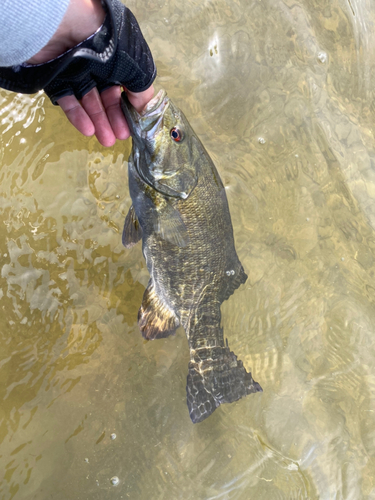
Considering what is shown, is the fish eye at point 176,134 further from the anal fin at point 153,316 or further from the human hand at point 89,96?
the anal fin at point 153,316

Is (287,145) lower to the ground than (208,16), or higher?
lower

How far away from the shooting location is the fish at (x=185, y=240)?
222cm

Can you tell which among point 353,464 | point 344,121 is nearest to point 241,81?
point 344,121

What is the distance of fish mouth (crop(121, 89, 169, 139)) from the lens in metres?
2.09

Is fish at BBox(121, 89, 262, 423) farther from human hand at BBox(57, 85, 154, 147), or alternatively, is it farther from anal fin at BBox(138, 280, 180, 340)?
human hand at BBox(57, 85, 154, 147)

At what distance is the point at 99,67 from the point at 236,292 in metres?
2.15

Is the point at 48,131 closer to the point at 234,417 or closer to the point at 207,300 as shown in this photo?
the point at 207,300

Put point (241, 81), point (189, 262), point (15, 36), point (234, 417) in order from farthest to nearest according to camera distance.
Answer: point (241, 81) → point (234, 417) → point (189, 262) → point (15, 36)

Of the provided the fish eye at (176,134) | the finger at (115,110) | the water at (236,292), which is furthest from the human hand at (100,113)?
the water at (236,292)

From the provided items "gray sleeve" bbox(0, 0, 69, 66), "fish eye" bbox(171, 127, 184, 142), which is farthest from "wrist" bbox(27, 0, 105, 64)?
"fish eye" bbox(171, 127, 184, 142)

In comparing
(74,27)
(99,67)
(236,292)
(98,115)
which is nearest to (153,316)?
(236,292)

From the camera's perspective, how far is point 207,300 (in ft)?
8.76

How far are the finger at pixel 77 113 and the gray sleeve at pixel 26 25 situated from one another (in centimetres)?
56

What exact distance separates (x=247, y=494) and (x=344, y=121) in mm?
3565
